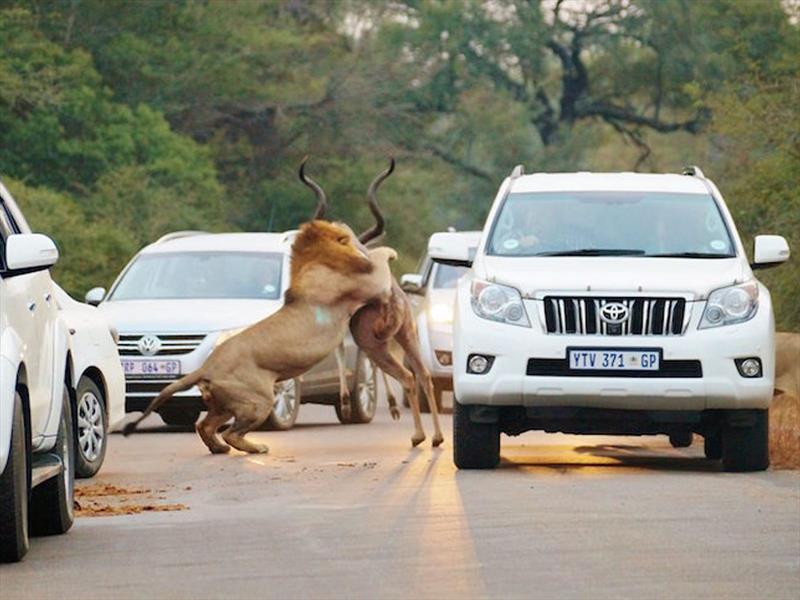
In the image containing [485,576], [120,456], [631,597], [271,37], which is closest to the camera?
[631,597]

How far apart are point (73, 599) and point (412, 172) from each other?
4845cm

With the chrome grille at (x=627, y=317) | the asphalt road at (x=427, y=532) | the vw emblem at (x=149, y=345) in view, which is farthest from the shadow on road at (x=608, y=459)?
the vw emblem at (x=149, y=345)

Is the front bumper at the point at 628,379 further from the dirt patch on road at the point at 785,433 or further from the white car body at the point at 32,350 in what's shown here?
the white car body at the point at 32,350

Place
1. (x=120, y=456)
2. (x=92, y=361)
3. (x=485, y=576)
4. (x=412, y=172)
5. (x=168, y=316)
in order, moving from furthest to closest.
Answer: (x=412, y=172) → (x=168, y=316) → (x=120, y=456) → (x=92, y=361) → (x=485, y=576)

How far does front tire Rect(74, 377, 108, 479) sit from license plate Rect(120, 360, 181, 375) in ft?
13.5

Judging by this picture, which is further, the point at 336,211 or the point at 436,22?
the point at 436,22

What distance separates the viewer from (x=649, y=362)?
1455cm

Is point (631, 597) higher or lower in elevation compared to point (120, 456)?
higher

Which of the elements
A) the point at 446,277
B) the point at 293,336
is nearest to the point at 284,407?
the point at 293,336

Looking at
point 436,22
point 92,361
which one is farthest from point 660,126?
point 92,361

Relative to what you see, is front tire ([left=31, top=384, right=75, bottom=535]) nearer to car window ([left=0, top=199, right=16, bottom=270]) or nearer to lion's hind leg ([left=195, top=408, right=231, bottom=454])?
car window ([left=0, top=199, right=16, bottom=270])

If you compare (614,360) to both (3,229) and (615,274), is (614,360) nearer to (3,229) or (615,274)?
(615,274)

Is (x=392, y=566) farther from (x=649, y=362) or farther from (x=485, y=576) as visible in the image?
(x=649, y=362)

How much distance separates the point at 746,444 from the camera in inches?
588
